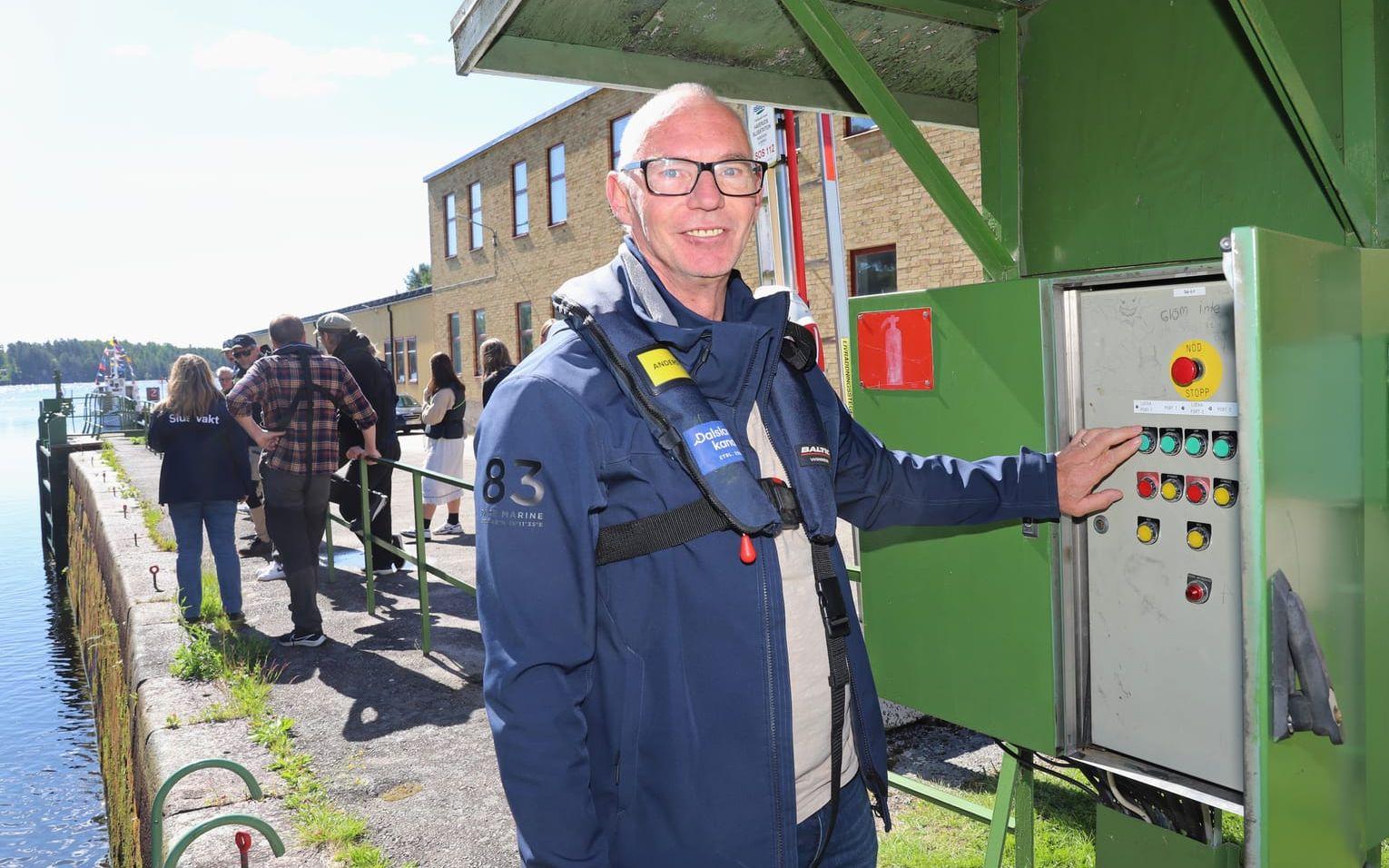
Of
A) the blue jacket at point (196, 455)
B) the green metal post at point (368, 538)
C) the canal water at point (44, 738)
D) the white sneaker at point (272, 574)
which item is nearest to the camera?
the blue jacket at point (196, 455)

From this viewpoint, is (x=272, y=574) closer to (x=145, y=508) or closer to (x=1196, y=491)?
(x=145, y=508)

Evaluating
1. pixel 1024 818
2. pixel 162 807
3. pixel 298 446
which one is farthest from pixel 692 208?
pixel 298 446

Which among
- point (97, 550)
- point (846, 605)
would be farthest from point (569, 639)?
point (97, 550)

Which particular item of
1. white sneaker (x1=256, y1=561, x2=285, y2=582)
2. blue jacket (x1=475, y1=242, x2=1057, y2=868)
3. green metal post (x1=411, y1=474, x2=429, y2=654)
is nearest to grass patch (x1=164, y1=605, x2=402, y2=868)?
green metal post (x1=411, y1=474, x2=429, y2=654)

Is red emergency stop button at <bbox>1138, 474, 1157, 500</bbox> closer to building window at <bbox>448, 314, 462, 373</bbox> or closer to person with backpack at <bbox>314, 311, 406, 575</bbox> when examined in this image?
person with backpack at <bbox>314, 311, 406, 575</bbox>

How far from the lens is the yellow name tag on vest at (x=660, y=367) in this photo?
5.47 ft

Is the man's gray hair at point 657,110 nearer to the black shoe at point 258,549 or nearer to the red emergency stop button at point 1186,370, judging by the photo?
the red emergency stop button at point 1186,370

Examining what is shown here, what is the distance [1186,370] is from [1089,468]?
32cm

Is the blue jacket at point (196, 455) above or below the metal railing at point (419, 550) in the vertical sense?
above

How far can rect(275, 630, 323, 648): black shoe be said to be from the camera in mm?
6199

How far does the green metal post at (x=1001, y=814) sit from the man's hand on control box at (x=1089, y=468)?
3.33 ft

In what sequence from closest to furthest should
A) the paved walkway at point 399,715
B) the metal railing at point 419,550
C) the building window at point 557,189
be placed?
the paved walkway at point 399,715, the metal railing at point 419,550, the building window at point 557,189

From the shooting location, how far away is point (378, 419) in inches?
299

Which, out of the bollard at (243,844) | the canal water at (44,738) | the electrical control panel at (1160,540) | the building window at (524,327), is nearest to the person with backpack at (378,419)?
the canal water at (44,738)
